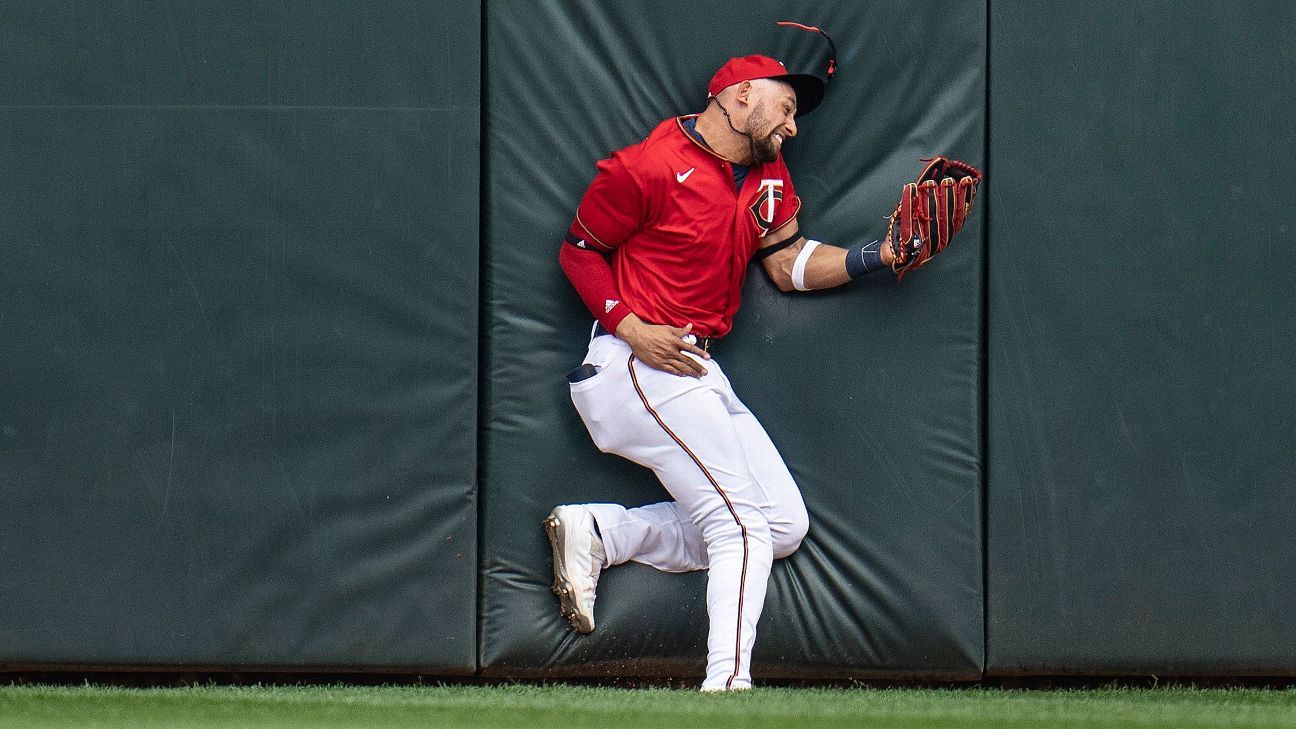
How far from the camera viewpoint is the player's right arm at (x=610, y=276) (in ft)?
13.6

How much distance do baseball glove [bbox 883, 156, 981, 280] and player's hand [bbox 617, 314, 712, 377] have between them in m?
0.71

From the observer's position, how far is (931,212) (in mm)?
4133

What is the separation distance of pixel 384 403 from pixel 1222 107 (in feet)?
9.36

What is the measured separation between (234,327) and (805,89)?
195cm

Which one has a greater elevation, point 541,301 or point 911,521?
point 541,301

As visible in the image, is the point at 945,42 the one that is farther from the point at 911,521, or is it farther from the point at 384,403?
the point at 384,403

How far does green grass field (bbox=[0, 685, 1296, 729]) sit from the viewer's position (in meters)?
3.51

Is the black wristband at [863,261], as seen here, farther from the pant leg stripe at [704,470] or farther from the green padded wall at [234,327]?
the green padded wall at [234,327]

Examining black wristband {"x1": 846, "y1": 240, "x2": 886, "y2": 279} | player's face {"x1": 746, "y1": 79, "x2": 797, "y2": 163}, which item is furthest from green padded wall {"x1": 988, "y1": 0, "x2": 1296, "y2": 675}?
player's face {"x1": 746, "y1": 79, "x2": 797, "y2": 163}

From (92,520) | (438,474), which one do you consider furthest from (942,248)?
(92,520)

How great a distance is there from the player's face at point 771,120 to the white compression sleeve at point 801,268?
31cm

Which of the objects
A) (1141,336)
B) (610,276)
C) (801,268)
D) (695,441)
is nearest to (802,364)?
(801,268)

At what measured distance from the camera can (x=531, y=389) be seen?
14.2ft

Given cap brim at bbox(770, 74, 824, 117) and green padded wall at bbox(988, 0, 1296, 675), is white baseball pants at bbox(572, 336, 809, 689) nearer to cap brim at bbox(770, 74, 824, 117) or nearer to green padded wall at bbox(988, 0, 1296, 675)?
green padded wall at bbox(988, 0, 1296, 675)
